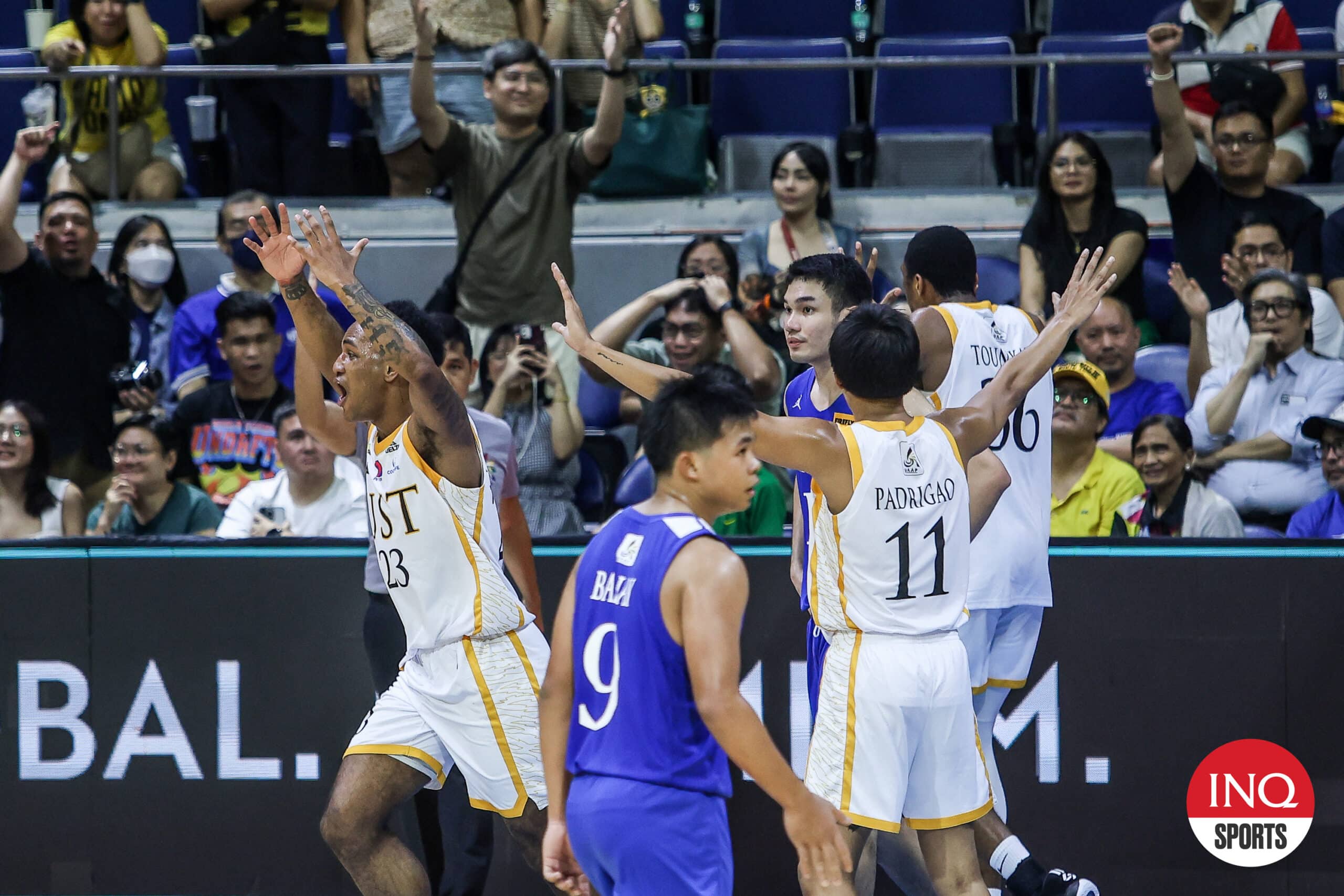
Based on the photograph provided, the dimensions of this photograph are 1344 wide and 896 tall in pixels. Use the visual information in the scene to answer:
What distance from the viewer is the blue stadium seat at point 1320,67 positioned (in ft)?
36.1

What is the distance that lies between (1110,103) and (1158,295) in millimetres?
2479

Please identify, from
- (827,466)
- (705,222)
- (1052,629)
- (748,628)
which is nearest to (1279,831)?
(1052,629)

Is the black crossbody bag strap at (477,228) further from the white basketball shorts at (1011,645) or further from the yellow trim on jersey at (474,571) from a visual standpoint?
the white basketball shorts at (1011,645)

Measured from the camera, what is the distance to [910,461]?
4953 mm

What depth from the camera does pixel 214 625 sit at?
6809mm

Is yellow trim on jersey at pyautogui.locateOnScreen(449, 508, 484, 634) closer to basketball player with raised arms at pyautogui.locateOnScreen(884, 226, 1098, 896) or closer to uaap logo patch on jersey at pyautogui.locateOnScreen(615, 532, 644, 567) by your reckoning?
uaap logo patch on jersey at pyautogui.locateOnScreen(615, 532, 644, 567)

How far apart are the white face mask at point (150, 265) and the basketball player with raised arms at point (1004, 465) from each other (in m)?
4.91

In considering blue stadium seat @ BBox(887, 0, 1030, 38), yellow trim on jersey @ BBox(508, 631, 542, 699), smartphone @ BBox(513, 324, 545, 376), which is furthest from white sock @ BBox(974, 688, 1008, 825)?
blue stadium seat @ BBox(887, 0, 1030, 38)

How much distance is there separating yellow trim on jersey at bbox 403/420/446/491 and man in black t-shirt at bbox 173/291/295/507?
2.87 m

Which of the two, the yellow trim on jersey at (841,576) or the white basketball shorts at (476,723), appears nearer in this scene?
the yellow trim on jersey at (841,576)

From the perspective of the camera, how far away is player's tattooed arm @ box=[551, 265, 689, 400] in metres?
5.50

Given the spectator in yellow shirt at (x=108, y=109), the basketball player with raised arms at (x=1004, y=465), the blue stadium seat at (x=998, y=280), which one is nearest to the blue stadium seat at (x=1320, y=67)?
the blue stadium seat at (x=998, y=280)

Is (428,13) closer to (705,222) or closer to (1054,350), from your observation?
(705,222)

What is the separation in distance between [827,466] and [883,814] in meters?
1.07
